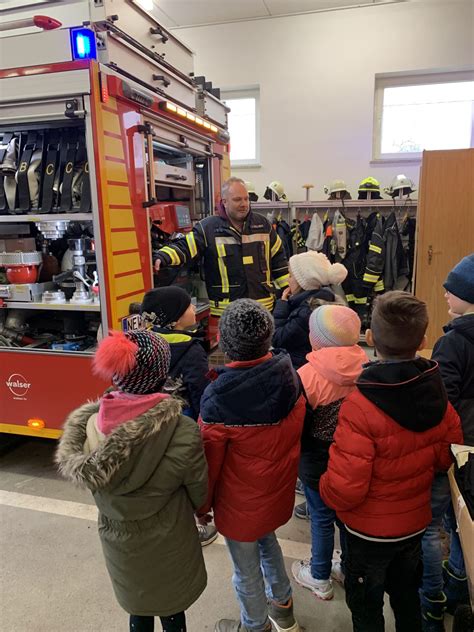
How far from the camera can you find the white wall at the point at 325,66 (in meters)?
5.65

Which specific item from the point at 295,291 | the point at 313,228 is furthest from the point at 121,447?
the point at 313,228

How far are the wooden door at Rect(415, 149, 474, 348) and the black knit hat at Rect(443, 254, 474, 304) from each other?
229 cm

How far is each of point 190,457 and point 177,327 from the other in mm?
809

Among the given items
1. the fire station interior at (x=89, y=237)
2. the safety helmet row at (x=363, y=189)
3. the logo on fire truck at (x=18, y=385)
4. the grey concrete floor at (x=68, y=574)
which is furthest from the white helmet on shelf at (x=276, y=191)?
the grey concrete floor at (x=68, y=574)

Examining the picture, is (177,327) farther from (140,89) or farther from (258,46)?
(258,46)

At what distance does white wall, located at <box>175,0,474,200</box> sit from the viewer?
565cm

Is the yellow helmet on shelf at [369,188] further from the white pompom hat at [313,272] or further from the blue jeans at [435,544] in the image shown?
the blue jeans at [435,544]

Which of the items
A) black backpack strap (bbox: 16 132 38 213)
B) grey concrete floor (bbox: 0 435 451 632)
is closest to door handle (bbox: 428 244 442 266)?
grey concrete floor (bbox: 0 435 451 632)

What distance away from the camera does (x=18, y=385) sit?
2.89 meters

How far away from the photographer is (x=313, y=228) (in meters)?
5.86

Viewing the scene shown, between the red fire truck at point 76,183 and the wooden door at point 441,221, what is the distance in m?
2.17

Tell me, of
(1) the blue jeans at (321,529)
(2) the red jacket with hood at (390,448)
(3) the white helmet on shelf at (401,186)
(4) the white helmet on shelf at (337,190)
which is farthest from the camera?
(4) the white helmet on shelf at (337,190)

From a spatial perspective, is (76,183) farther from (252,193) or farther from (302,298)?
(252,193)

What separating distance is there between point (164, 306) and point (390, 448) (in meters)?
1.10
